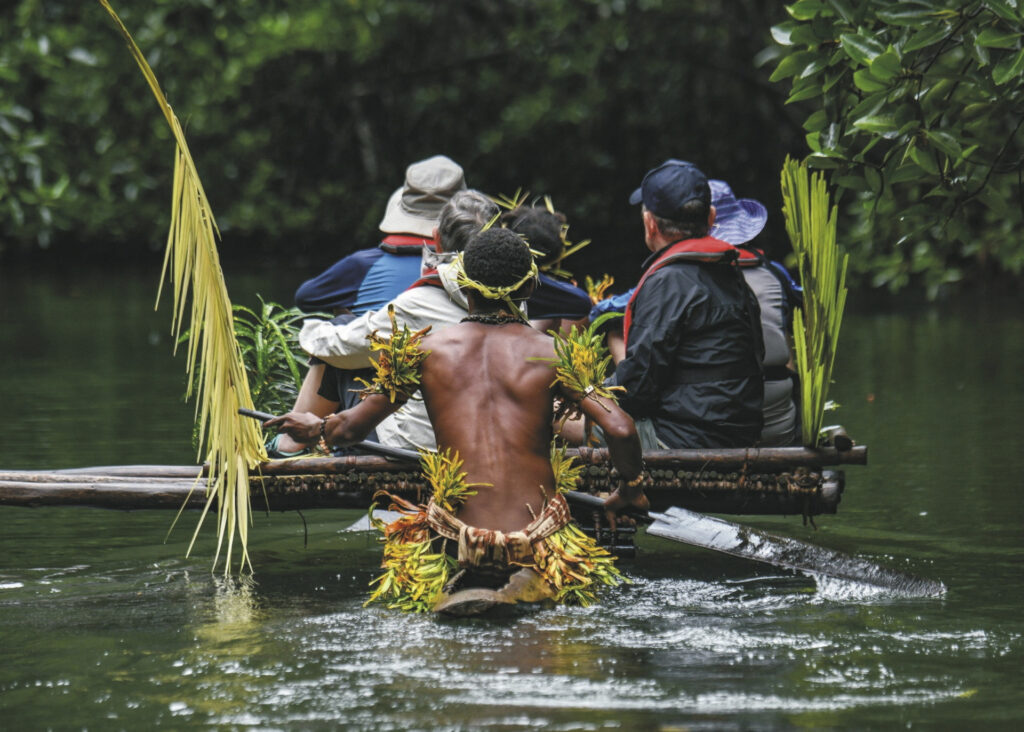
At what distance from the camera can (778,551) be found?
6414 millimetres

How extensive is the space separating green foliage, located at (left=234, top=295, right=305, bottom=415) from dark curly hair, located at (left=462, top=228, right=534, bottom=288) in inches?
68.8

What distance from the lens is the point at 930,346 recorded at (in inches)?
648

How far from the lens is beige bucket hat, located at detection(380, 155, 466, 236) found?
727cm

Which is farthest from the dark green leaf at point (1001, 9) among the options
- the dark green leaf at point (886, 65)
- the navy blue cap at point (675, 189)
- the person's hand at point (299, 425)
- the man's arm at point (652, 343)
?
the person's hand at point (299, 425)

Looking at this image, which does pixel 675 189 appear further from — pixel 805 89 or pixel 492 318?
pixel 492 318

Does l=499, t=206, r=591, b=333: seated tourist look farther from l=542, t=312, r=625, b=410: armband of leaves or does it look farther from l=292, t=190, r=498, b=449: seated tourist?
l=542, t=312, r=625, b=410: armband of leaves

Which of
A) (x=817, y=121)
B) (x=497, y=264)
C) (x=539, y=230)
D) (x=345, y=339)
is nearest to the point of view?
(x=497, y=264)

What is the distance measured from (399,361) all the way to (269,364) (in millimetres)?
1800

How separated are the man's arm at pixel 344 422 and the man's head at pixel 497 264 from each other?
0.50 meters

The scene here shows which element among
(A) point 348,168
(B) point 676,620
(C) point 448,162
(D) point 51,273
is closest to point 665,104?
(A) point 348,168

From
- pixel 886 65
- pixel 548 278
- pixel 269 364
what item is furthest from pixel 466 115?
pixel 886 65

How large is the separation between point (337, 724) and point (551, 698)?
2.10ft

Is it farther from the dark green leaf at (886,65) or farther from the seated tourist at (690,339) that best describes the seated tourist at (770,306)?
the dark green leaf at (886,65)

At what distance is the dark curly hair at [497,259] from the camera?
5719 mm
